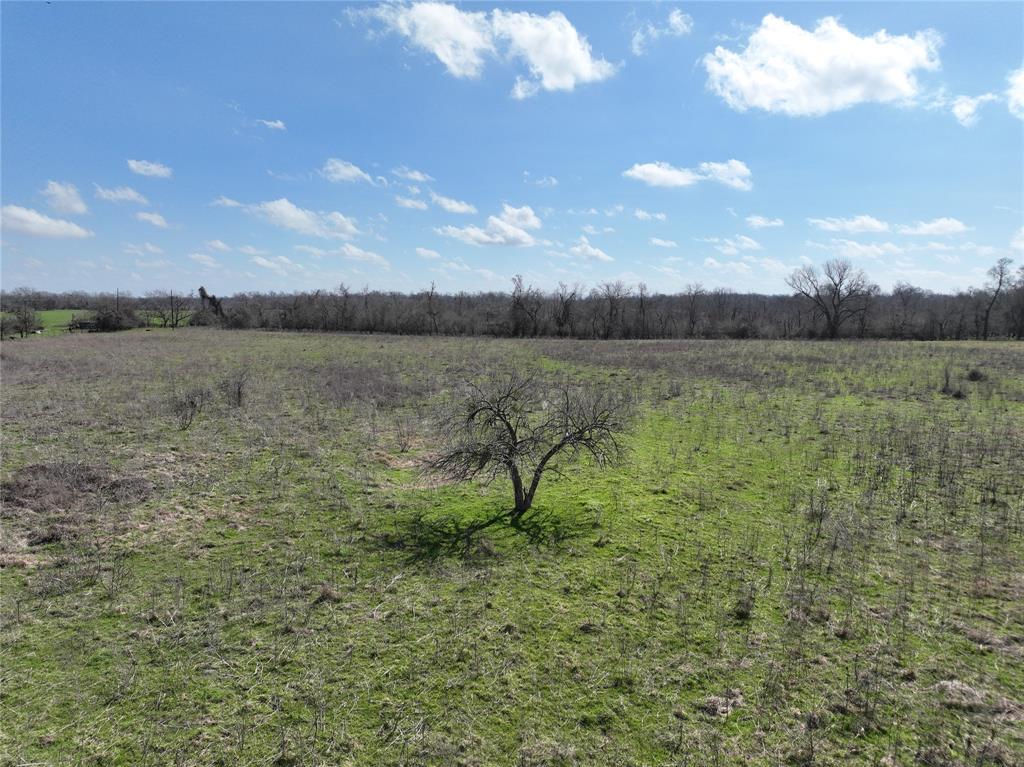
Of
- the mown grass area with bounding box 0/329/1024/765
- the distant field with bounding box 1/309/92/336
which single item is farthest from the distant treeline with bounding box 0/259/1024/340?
the mown grass area with bounding box 0/329/1024/765

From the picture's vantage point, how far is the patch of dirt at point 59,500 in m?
8.35

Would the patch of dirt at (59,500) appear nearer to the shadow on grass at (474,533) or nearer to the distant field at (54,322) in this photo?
the shadow on grass at (474,533)

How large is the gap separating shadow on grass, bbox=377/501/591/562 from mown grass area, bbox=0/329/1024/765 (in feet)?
0.23

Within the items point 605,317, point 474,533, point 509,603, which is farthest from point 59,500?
point 605,317

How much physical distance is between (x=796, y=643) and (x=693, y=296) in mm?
83843

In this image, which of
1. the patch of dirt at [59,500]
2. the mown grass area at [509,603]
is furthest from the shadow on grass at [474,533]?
the patch of dirt at [59,500]

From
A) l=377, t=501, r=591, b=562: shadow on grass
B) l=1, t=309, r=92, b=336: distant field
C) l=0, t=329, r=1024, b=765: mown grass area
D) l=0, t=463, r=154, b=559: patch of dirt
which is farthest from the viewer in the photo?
l=1, t=309, r=92, b=336: distant field

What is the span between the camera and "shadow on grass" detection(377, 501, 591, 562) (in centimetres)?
817

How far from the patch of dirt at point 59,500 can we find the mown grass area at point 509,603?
6 centimetres

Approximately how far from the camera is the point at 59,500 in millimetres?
9578

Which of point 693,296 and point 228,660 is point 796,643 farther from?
point 693,296

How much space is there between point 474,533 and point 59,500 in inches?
320

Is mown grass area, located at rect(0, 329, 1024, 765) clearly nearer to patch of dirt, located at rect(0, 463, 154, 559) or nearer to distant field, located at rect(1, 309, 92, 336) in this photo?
patch of dirt, located at rect(0, 463, 154, 559)

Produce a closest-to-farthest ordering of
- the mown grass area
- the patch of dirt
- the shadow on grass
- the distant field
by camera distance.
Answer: the mown grass area, the shadow on grass, the patch of dirt, the distant field
